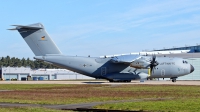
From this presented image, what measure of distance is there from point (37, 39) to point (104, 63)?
11788 mm

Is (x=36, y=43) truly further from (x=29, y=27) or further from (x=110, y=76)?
(x=110, y=76)

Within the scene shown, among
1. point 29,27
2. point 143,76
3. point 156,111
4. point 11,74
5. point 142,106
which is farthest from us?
point 11,74

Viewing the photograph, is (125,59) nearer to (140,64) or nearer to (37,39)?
(140,64)

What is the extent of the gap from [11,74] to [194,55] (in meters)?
62.8

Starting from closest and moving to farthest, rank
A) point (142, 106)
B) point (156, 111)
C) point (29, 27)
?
point (156, 111) → point (142, 106) → point (29, 27)

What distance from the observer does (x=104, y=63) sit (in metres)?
64.4

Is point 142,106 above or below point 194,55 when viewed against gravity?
below

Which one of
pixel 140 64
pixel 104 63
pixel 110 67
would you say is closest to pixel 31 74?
pixel 110 67

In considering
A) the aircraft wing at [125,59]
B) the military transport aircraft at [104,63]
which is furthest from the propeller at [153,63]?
the aircraft wing at [125,59]

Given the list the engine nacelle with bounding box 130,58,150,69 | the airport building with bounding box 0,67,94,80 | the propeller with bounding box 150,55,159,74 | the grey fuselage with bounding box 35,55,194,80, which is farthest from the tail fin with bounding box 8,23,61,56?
the airport building with bounding box 0,67,94,80

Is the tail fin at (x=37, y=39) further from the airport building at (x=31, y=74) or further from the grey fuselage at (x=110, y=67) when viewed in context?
the airport building at (x=31, y=74)

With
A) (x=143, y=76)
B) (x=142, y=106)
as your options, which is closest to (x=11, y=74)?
(x=143, y=76)

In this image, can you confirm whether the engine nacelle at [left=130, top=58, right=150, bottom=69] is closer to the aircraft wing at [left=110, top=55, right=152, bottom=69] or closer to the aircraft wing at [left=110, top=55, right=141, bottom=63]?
the aircraft wing at [left=110, top=55, right=152, bottom=69]

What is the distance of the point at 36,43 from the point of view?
6162 centimetres
